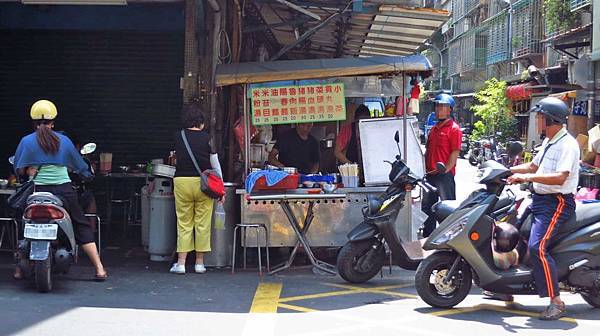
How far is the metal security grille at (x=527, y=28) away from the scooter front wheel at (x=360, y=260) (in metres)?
29.6

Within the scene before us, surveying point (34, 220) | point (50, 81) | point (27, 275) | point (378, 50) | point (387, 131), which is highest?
point (378, 50)

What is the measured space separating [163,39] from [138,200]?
249 cm

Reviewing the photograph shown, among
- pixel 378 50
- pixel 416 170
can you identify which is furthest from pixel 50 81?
pixel 378 50

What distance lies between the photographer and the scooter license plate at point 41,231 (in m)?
6.60

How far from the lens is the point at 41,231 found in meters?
6.61

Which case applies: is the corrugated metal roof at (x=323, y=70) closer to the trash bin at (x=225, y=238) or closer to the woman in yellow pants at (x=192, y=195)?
the woman in yellow pants at (x=192, y=195)

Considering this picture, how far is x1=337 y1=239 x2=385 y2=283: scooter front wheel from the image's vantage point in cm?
732

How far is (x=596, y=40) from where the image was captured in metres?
22.2

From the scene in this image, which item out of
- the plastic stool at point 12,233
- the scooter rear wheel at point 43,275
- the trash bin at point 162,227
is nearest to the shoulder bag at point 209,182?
the trash bin at point 162,227

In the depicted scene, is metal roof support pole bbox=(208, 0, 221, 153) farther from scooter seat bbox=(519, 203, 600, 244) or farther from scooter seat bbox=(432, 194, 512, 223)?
scooter seat bbox=(519, 203, 600, 244)

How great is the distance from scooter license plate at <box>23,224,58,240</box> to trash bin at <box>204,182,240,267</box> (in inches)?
77.2

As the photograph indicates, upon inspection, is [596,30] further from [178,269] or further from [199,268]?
[178,269]

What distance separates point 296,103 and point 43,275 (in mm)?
3298

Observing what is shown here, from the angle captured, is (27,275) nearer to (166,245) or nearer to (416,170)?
(166,245)
